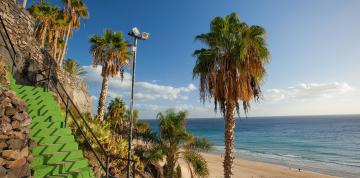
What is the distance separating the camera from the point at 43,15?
25156 mm

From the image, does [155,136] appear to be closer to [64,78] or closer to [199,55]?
[199,55]

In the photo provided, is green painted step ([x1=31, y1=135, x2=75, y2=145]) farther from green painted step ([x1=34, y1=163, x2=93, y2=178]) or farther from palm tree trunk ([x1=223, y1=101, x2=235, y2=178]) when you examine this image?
palm tree trunk ([x1=223, y1=101, x2=235, y2=178])

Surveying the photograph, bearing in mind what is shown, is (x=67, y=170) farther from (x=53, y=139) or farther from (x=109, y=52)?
(x=109, y=52)

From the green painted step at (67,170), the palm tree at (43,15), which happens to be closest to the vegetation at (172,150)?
the green painted step at (67,170)

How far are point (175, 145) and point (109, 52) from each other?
38.8 ft

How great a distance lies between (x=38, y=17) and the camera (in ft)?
82.5

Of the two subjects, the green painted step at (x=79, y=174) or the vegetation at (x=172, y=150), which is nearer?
the green painted step at (x=79, y=174)

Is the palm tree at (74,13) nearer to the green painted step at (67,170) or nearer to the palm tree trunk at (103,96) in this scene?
the palm tree trunk at (103,96)

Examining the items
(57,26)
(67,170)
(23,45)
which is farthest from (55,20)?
(67,170)

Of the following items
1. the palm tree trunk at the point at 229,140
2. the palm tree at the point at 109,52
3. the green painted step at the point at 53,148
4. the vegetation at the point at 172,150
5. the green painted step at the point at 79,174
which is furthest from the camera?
the palm tree at the point at 109,52

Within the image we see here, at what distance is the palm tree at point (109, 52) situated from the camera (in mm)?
22116

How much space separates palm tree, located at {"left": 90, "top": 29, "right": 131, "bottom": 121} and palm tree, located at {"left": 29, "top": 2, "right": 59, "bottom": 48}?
706 cm

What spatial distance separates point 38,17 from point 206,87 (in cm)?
2235

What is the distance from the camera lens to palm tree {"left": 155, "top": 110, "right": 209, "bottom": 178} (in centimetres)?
1528
